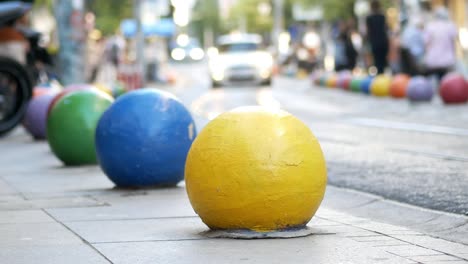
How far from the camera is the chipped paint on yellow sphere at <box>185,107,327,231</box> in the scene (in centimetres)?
655

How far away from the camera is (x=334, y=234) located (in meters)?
6.81

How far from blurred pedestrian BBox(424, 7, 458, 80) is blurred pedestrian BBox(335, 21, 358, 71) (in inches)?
372

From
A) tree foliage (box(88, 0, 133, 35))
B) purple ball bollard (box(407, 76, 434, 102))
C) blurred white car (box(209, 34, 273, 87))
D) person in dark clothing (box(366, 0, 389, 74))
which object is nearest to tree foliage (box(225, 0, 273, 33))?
tree foliage (box(88, 0, 133, 35))

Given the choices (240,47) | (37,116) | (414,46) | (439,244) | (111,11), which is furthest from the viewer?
(111,11)

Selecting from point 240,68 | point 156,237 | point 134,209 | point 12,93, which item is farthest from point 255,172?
point 240,68

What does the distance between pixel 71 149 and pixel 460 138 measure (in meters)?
5.22

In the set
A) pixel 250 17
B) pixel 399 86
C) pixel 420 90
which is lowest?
pixel 250 17

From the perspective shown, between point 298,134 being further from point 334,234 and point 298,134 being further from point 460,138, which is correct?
point 460,138

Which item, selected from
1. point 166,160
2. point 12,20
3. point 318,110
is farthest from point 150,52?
point 166,160

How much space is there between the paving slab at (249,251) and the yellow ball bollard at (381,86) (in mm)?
21153

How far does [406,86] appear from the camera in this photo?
84.9 feet

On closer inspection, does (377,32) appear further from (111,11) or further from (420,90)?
(111,11)

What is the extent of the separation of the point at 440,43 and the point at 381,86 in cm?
312

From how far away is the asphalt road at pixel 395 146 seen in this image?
9305mm
